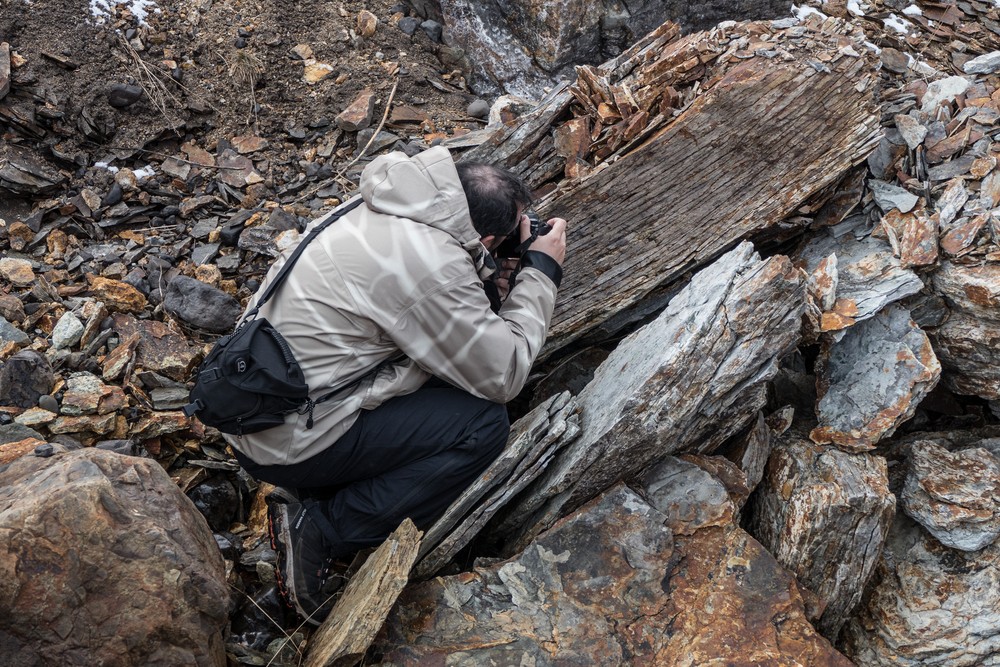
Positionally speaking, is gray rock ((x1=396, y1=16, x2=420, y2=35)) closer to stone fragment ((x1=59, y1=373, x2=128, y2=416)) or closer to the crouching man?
the crouching man

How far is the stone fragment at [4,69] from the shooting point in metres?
6.59

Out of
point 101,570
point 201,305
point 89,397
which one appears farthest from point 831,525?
point 89,397

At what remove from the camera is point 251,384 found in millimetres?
3709

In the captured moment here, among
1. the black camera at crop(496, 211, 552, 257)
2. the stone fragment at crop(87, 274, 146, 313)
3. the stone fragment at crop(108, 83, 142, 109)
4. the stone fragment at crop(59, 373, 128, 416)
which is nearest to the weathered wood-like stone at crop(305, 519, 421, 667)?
the black camera at crop(496, 211, 552, 257)

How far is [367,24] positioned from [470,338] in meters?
5.36

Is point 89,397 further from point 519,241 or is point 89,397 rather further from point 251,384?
point 519,241

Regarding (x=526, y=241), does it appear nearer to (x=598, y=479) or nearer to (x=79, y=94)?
(x=598, y=479)

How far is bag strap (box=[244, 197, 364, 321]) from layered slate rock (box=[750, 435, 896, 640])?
3.01m

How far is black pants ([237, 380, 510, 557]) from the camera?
410 centimetres

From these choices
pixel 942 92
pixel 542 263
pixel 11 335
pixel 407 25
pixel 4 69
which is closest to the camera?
pixel 542 263

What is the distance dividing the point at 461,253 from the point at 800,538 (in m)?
2.56

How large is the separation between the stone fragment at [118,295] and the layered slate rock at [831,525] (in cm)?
446

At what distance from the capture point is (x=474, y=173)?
13.3 feet

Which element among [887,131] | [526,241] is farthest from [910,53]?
[526,241]
